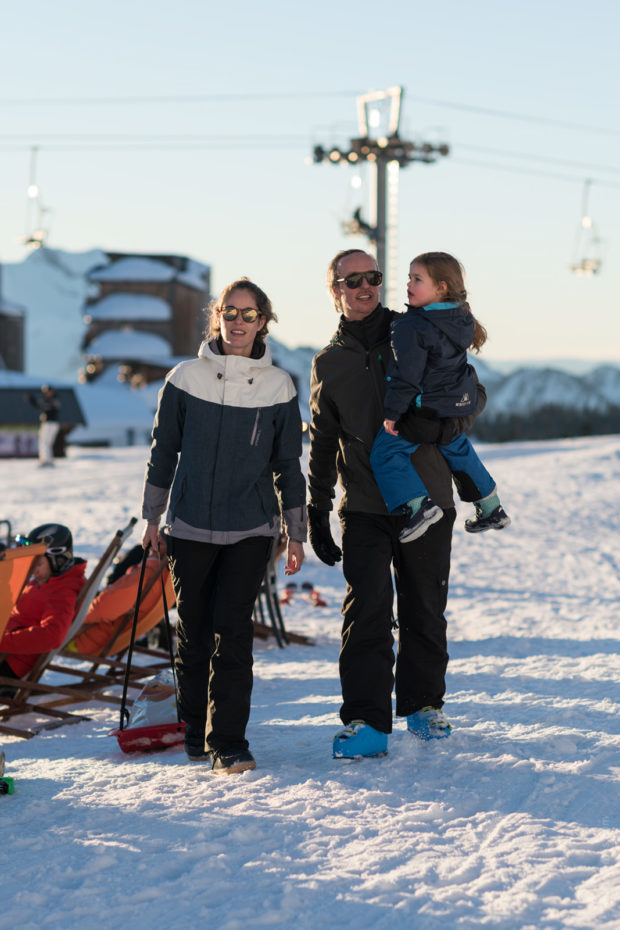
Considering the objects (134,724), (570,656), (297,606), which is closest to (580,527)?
(297,606)

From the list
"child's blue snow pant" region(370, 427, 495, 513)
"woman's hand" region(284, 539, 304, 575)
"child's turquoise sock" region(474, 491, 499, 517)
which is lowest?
"woman's hand" region(284, 539, 304, 575)

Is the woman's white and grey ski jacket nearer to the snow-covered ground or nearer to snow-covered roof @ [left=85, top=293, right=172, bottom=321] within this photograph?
the snow-covered ground

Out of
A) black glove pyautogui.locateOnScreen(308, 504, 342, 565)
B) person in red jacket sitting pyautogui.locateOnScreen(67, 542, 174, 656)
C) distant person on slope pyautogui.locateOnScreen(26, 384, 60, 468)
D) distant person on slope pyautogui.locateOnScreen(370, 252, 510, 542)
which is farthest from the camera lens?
distant person on slope pyautogui.locateOnScreen(26, 384, 60, 468)

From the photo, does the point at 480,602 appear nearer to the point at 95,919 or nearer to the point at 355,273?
the point at 355,273

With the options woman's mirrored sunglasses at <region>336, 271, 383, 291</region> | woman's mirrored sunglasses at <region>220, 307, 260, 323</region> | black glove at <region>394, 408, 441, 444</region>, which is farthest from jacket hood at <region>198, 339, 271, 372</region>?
black glove at <region>394, 408, 441, 444</region>

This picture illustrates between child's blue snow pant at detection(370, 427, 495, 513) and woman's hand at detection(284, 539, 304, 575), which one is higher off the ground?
child's blue snow pant at detection(370, 427, 495, 513)

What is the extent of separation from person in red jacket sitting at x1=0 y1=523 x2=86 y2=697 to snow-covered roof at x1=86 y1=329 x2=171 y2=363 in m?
63.8

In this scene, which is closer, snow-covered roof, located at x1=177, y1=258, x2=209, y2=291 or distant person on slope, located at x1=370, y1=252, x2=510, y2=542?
distant person on slope, located at x1=370, y1=252, x2=510, y2=542

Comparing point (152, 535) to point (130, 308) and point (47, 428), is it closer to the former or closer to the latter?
point (47, 428)

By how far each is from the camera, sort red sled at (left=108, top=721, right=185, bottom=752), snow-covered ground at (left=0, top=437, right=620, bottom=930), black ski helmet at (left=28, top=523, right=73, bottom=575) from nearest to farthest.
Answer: snow-covered ground at (left=0, top=437, right=620, bottom=930)
red sled at (left=108, top=721, right=185, bottom=752)
black ski helmet at (left=28, top=523, right=73, bottom=575)

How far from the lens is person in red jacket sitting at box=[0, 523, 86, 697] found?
18.0 ft

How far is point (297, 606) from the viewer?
30.7 feet

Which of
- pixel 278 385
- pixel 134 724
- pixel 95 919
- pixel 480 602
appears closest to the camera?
pixel 95 919

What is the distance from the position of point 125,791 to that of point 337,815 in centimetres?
84
